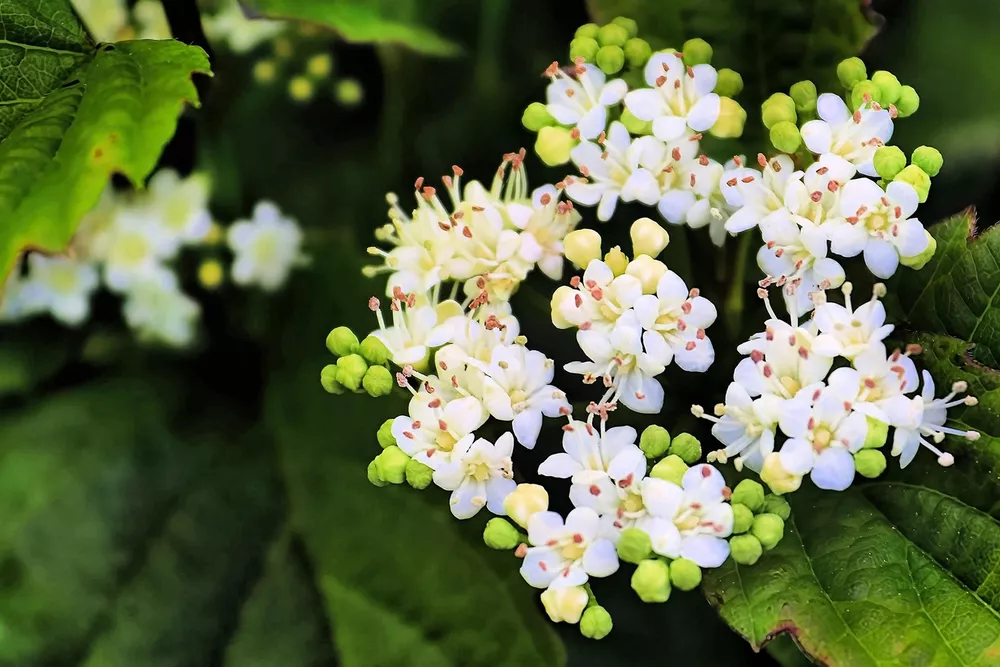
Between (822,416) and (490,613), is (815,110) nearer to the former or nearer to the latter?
(822,416)

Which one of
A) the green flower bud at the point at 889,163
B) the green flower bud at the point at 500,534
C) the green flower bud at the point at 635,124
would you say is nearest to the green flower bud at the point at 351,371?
the green flower bud at the point at 500,534

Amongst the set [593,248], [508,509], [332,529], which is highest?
[593,248]

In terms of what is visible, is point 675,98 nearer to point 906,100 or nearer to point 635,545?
point 906,100

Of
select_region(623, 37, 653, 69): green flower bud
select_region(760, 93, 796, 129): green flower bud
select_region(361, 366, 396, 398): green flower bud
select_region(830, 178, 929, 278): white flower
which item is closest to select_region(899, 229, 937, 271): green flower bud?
select_region(830, 178, 929, 278): white flower

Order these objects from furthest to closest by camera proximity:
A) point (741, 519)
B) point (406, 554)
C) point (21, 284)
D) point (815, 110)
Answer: point (21, 284) → point (406, 554) → point (815, 110) → point (741, 519)

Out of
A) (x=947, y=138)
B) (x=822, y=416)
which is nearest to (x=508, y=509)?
(x=822, y=416)

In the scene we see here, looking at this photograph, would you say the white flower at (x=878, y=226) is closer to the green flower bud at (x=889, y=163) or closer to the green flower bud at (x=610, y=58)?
the green flower bud at (x=889, y=163)
